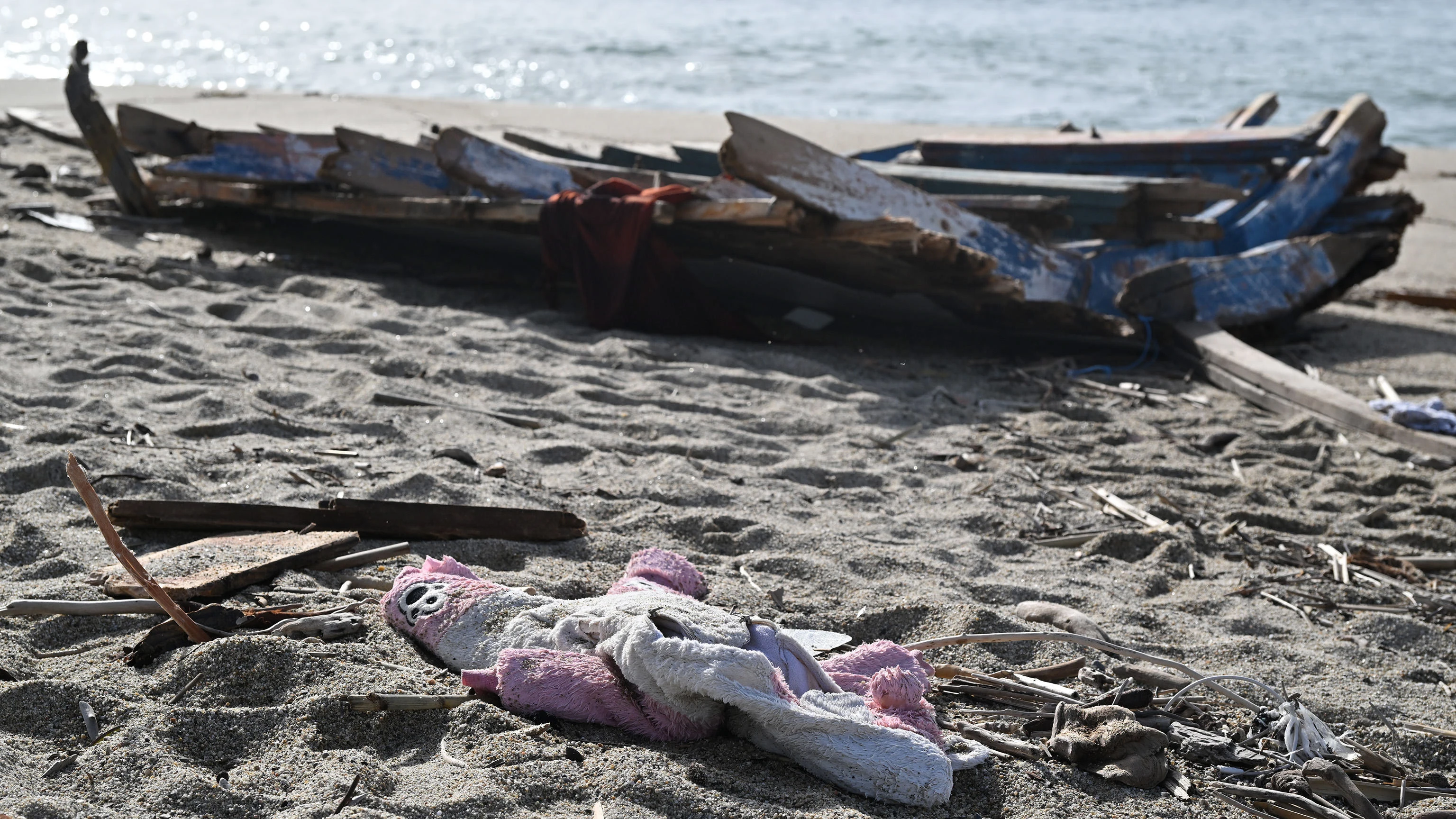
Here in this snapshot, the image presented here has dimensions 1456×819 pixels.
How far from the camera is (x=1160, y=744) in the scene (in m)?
2.13

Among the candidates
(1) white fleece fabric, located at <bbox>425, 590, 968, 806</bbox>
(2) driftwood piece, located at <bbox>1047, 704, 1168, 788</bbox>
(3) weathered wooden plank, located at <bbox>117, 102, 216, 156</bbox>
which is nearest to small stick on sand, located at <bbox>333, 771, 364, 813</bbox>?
(1) white fleece fabric, located at <bbox>425, 590, 968, 806</bbox>

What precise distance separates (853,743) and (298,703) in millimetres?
1019

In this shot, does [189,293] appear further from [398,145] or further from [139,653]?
[139,653]

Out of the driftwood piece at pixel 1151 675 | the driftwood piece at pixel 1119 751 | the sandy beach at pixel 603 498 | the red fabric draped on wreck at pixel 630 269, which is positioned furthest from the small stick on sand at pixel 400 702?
the red fabric draped on wreck at pixel 630 269

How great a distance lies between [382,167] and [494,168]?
85cm

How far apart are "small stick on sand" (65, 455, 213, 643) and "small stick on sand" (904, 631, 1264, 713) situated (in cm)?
146

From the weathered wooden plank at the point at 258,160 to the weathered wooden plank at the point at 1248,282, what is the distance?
4.74m

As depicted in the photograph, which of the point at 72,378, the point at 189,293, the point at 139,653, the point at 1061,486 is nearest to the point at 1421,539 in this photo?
the point at 1061,486

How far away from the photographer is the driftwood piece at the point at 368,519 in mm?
2875

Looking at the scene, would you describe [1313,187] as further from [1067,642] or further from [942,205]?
[1067,642]

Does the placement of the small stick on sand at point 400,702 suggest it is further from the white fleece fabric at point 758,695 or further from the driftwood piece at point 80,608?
the driftwood piece at point 80,608

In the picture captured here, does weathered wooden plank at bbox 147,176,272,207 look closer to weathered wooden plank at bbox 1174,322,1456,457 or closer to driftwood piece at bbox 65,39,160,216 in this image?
driftwood piece at bbox 65,39,160,216

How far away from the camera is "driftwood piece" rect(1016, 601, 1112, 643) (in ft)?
9.13

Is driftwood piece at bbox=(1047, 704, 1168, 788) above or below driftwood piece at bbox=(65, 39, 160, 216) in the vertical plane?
below
